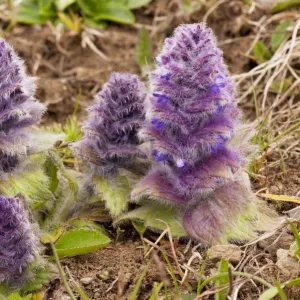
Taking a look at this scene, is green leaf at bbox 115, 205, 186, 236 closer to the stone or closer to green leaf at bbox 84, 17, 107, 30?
the stone

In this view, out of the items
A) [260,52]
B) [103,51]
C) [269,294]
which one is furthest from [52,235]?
[103,51]

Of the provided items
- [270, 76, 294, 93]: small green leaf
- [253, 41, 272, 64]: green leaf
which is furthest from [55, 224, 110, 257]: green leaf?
[253, 41, 272, 64]: green leaf

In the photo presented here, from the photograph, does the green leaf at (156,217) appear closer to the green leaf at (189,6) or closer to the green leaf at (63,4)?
the green leaf at (189,6)

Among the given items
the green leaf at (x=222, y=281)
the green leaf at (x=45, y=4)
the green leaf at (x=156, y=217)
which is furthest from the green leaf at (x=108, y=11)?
the green leaf at (x=222, y=281)

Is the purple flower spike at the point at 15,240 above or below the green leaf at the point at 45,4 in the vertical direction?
below

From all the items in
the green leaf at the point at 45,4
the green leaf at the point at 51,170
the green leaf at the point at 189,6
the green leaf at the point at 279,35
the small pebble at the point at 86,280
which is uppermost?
the green leaf at the point at 45,4

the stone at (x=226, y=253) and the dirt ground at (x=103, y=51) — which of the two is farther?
the dirt ground at (x=103, y=51)

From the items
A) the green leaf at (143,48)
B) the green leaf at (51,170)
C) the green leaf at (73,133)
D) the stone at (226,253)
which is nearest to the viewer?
the stone at (226,253)
